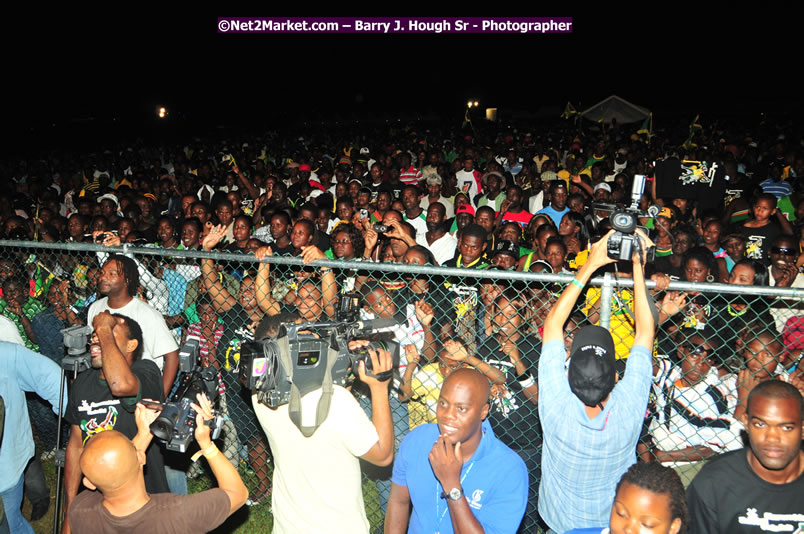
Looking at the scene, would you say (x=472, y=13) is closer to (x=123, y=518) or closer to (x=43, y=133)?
(x=43, y=133)

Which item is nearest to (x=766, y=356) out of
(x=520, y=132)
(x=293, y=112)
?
(x=520, y=132)

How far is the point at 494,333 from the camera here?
14.6 ft

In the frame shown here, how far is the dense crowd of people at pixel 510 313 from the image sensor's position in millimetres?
3232

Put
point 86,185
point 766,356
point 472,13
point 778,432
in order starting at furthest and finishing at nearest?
point 472,13
point 86,185
point 766,356
point 778,432

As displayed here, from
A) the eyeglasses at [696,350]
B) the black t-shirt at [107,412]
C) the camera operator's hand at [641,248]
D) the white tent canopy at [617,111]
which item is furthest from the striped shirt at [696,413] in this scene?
the white tent canopy at [617,111]

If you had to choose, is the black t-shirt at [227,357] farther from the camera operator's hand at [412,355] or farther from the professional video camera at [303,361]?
the professional video camera at [303,361]

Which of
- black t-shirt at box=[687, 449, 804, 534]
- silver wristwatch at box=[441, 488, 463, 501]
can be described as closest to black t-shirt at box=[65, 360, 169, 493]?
silver wristwatch at box=[441, 488, 463, 501]

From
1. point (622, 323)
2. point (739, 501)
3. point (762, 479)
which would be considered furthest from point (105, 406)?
point (762, 479)

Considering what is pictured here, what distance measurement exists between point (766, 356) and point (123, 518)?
3905 mm

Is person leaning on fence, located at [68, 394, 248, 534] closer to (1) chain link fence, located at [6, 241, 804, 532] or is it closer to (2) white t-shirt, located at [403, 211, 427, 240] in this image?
(1) chain link fence, located at [6, 241, 804, 532]

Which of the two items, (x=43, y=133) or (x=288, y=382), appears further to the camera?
(x=43, y=133)

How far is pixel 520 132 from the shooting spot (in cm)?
2169

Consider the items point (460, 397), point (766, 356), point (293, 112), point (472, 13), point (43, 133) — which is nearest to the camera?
point (460, 397)

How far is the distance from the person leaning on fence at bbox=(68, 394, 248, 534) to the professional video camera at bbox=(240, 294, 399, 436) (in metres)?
0.61
